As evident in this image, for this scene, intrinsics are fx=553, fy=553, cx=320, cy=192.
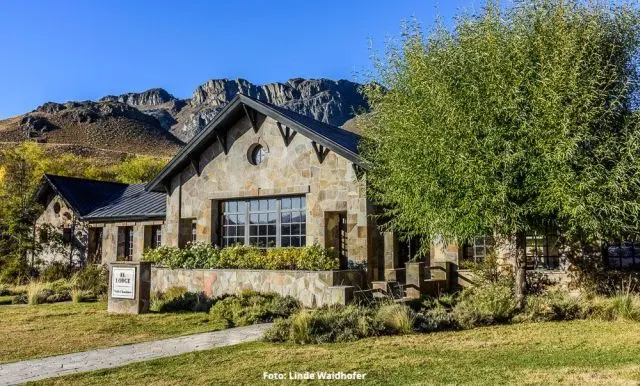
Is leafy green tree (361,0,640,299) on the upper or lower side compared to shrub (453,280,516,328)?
upper

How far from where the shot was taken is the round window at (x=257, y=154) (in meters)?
18.5

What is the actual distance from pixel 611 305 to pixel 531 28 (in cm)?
646

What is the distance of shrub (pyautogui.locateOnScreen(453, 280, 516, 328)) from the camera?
11.2 metres

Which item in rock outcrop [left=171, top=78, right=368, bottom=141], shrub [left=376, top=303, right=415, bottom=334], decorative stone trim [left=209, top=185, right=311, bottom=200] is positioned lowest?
shrub [left=376, top=303, right=415, bottom=334]

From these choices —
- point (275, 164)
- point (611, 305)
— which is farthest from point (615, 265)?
point (275, 164)

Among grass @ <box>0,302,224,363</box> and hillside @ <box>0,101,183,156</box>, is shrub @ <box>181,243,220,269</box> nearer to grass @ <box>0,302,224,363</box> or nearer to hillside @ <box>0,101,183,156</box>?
grass @ <box>0,302,224,363</box>

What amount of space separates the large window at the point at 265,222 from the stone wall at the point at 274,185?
14.1 inches

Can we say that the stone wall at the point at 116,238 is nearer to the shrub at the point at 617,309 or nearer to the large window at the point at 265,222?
the large window at the point at 265,222

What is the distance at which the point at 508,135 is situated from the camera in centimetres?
1202

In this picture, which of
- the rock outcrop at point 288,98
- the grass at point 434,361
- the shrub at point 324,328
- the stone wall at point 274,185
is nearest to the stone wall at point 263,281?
the stone wall at point 274,185

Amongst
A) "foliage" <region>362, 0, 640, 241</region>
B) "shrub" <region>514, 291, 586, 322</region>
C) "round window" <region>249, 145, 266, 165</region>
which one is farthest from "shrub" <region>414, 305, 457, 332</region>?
"round window" <region>249, 145, 266, 165</region>

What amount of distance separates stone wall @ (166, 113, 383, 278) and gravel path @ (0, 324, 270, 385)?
565 cm

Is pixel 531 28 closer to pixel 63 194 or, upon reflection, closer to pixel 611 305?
pixel 611 305

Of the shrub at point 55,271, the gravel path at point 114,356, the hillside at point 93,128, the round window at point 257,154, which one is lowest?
the gravel path at point 114,356
